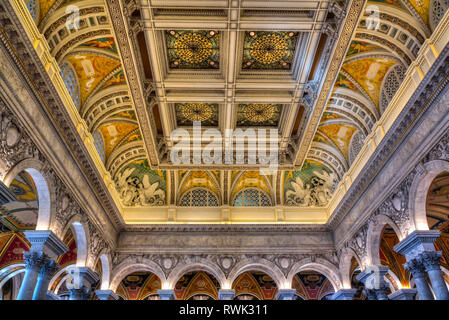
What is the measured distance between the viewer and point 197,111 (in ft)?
39.3

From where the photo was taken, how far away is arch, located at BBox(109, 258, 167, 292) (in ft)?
45.3

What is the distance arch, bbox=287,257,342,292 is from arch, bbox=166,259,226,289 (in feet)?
8.91

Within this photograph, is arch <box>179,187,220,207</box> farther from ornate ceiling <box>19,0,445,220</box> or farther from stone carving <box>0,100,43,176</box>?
stone carving <box>0,100,43,176</box>

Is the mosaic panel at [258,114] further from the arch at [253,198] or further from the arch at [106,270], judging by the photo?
the arch at [106,270]

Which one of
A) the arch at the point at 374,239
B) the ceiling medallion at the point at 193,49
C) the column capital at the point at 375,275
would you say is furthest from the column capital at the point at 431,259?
the ceiling medallion at the point at 193,49

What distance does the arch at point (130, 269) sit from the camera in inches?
544

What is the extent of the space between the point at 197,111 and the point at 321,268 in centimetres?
816

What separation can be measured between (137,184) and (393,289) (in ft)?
38.9

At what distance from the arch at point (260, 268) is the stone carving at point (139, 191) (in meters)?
4.46

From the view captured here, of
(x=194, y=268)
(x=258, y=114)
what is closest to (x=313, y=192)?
(x=258, y=114)

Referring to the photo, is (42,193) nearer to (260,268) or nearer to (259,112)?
(259,112)

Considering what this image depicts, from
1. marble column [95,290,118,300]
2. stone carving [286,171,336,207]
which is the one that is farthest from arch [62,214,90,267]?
stone carving [286,171,336,207]

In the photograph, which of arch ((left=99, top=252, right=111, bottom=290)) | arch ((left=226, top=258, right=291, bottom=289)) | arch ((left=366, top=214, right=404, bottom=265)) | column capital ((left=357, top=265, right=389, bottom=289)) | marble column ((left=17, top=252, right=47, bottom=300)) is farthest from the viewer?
arch ((left=226, top=258, right=291, bottom=289))
